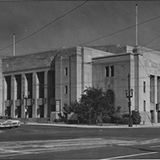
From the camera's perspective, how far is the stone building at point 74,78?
67.2 metres

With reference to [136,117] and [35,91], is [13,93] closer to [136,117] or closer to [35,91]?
[35,91]

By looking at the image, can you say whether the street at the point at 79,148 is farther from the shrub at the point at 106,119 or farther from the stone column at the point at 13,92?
the stone column at the point at 13,92

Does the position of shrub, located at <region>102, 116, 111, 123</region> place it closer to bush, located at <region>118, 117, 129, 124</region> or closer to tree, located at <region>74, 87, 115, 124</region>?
tree, located at <region>74, 87, 115, 124</region>

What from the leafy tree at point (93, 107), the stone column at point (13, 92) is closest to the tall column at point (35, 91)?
the stone column at point (13, 92)

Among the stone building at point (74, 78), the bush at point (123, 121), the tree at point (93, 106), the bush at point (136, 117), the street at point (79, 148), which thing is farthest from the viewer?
the stone building at point (74, 78)

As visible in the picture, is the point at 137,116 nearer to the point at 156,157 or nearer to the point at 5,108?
the point at 5,108

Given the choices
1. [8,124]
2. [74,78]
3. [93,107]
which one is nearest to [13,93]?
[74,78]

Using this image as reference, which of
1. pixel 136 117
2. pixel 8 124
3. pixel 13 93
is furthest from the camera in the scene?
pixel 13 93

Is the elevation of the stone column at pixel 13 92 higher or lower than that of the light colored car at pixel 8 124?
higher

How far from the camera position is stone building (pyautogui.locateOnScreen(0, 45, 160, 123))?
67250mm

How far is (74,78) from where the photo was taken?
232 ft

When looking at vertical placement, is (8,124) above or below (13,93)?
below

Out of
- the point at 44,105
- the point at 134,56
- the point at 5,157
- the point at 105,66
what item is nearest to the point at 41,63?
the point at 44,105

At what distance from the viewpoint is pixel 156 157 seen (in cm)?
1276
